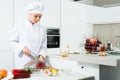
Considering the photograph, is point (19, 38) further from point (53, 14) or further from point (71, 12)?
point (71, 12)

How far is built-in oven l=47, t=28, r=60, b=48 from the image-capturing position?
320 centimetres

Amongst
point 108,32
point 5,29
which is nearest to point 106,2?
point 5,29

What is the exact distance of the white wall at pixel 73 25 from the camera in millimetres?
3355

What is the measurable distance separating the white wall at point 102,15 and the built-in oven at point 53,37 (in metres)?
0.58

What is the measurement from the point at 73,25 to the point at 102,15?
20.0 inches

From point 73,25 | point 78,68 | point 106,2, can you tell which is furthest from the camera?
point 73,25

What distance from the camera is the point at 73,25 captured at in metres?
3.49

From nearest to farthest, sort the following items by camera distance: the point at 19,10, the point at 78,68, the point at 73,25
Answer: the point at 78,68
the point at 19,10
the point at 73,25

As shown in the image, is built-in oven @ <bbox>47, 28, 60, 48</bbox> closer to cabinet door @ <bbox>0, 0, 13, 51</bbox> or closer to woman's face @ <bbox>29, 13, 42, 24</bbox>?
cabinet door @ <bbox>0, 0, 13, 51</bbox>

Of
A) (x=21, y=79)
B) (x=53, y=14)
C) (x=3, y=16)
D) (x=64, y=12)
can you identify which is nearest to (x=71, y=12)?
(x=64, y=12)

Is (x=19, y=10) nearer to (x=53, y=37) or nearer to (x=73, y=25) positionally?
(x=53, y=37)

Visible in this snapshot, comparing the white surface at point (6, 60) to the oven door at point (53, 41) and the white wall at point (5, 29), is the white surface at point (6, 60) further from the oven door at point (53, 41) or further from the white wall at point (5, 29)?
the oven door at point (53, 41)

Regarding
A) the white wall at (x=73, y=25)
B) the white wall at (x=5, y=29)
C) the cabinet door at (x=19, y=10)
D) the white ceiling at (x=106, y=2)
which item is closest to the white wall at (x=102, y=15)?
the white wall at (x=73, y=25)

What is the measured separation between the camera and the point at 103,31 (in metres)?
3.60
